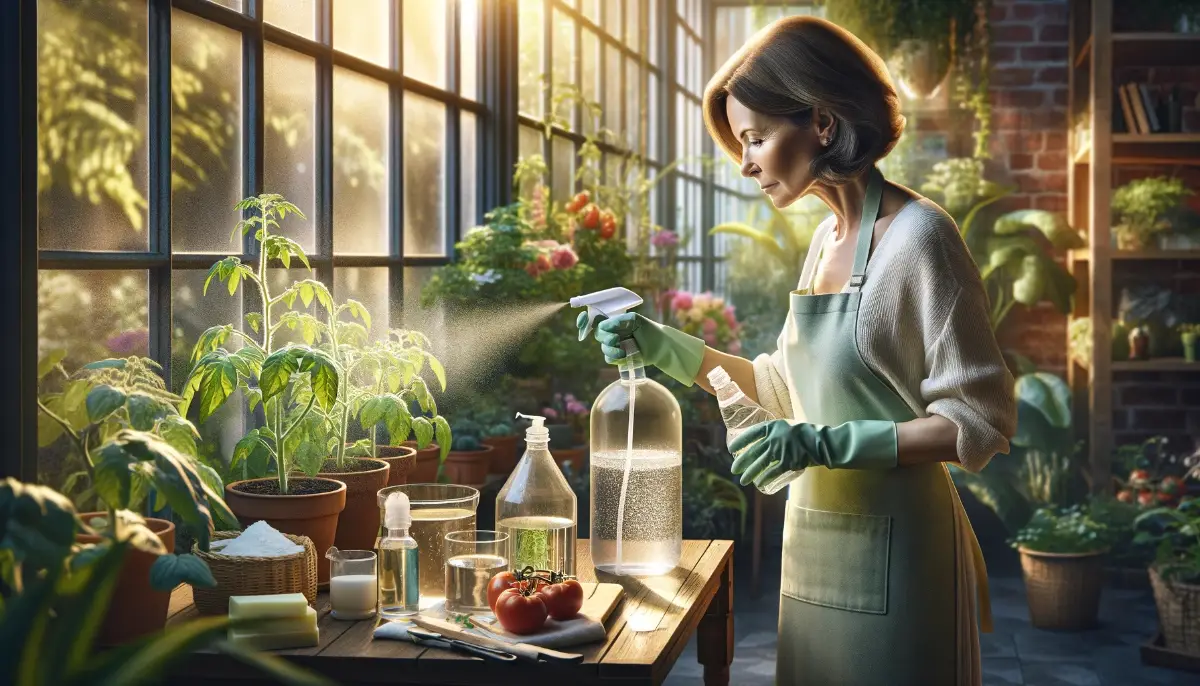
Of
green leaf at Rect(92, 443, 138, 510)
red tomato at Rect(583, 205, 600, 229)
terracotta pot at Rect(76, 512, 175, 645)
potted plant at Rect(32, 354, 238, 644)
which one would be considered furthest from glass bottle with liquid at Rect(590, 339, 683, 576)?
red tomato at Rect(583, 205, 600, 229)

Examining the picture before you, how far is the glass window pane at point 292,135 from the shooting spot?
240cm

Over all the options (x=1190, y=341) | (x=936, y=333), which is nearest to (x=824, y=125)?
(x=936, y=333)

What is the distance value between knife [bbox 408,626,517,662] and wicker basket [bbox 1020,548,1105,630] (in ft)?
10.7

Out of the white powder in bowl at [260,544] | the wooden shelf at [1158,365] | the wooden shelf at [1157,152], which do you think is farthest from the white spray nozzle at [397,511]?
the wooden shelf at [1157,152]

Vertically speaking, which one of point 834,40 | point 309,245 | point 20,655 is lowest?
point 20,655

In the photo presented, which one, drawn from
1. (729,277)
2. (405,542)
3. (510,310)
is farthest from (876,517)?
(729,277)

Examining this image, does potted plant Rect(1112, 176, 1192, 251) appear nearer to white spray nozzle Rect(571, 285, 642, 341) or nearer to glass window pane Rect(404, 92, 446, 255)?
glass window pane Rect(404, 92, 446, 255)

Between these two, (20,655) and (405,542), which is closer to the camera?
(20,655)

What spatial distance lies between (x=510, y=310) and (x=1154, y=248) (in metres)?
2.66

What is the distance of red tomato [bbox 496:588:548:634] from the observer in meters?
1.48

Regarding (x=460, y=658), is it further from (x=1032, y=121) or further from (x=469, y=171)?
(x=1032, y=121)

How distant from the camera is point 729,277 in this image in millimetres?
5965

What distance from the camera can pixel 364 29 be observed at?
9.45 feet

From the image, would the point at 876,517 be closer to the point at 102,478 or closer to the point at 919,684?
the point at 919,684
